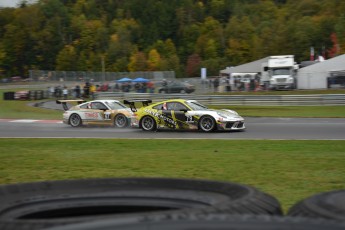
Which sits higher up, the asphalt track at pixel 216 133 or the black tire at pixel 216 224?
the black tire at pixel 216 224

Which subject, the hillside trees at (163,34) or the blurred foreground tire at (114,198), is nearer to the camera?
the blurred foreground tire at (114,198)

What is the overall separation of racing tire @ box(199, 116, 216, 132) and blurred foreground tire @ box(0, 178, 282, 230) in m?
12.9

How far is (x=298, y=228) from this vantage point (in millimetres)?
2408

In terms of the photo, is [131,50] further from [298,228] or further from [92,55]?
[298,228]

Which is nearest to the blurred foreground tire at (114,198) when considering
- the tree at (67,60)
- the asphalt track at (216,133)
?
the asphalt track at (216,133)

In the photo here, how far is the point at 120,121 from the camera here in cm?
1995

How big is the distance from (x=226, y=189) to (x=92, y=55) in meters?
128

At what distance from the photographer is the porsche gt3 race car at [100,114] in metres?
19.9

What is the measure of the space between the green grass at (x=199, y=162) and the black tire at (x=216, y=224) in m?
3.68

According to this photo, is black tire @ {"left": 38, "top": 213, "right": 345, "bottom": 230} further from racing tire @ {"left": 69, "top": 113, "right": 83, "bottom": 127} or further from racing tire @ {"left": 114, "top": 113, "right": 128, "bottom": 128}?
racing tire @ {"left": 69, "top": 113, "right": 83, "bottom": 127}

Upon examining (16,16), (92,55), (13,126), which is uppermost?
(16,16)

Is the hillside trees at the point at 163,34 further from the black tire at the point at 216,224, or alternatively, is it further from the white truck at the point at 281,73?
the black tire at the point at 216,224

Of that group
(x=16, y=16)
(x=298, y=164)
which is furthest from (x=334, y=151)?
(x=16, y=16)

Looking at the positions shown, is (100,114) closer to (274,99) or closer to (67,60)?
(274,99)
